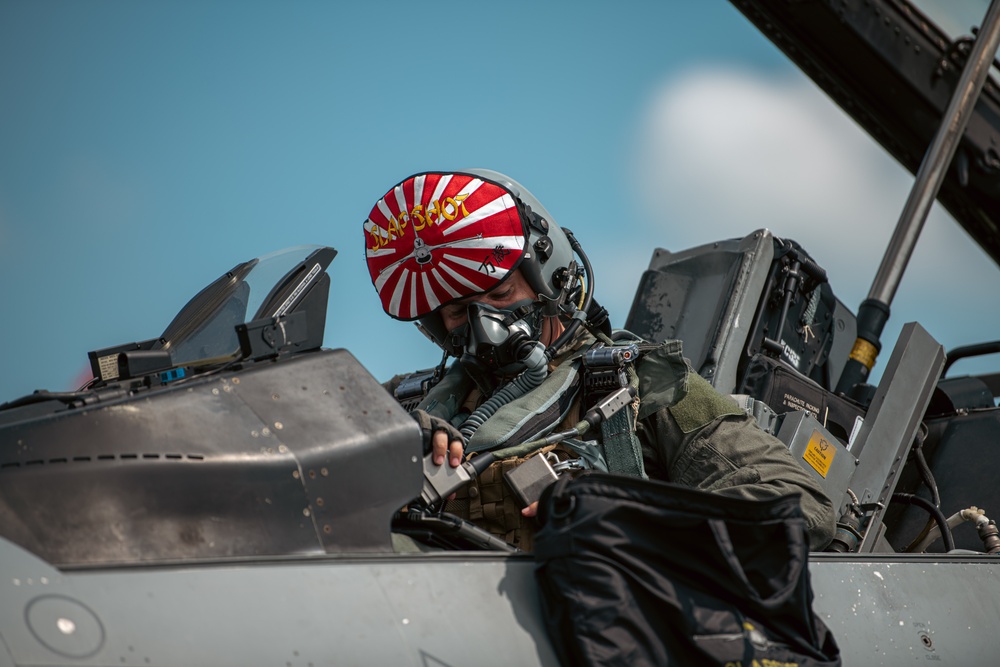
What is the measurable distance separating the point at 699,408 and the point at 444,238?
80cm

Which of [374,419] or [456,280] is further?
[456,280]

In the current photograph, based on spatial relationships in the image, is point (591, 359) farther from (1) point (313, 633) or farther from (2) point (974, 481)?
(2) point (974, 481)

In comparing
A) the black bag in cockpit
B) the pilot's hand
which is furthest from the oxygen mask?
the black bag in cockpit

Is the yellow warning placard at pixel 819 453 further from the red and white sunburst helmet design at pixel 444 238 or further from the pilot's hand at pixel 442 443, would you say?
the pilot's hand at pixel 442 443

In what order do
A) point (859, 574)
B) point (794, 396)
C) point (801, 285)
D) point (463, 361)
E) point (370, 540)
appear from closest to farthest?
point (370, 540) → point (859, 574) → point (463, 361) → point (794, 396) → point (801, 285)

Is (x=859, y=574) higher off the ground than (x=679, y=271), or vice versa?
(x=679, y=271)

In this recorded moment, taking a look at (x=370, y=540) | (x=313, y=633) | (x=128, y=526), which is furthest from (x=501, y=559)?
(x=128, y=526)

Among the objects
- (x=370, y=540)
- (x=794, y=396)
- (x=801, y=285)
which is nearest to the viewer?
(x=370, y=540)

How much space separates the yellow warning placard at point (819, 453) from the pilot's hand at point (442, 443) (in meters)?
1.31

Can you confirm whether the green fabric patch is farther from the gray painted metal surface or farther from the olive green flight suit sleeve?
the gray painted metal surface

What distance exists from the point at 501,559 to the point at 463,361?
129 centimetres

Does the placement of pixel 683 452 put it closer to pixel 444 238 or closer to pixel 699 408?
pixel 699 408

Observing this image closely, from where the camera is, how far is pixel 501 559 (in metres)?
1.68

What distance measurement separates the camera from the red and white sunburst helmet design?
272 cm
